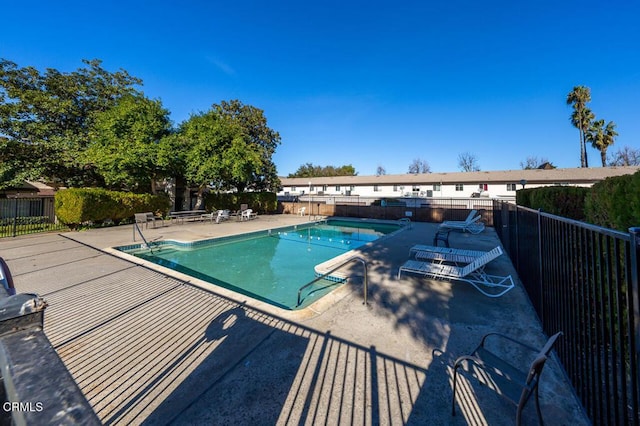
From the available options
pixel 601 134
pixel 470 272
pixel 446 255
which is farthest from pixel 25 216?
pixel 601 134

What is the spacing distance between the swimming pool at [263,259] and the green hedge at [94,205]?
5.78 metres

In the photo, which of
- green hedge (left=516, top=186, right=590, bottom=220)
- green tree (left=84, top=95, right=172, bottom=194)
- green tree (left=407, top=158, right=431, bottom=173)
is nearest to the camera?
green hedge (left=516, top=186, right=590, bottom=220)

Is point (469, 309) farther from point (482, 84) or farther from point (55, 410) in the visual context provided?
point (482, 84)

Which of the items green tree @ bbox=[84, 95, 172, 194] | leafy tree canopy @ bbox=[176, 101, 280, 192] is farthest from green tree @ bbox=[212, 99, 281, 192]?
green tree @ bbox=[84, 95, 172, 194]

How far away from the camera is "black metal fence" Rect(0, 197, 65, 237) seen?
39.9ft

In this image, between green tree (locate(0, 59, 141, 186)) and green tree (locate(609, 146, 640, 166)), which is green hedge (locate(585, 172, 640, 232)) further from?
green tree (locate(609, 146, 640, 166))

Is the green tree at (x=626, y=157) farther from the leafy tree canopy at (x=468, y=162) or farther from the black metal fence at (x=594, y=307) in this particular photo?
the black metal fence at (x=594, y=307)

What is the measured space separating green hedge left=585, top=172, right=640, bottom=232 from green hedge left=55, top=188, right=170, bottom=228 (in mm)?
17613

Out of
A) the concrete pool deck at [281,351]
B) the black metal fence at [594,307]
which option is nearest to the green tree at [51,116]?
the concrete pool deck at [281,351]

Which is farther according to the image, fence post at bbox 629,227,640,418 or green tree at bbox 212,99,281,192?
green tree at bbox 212,99,281,192

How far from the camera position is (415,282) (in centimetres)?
555

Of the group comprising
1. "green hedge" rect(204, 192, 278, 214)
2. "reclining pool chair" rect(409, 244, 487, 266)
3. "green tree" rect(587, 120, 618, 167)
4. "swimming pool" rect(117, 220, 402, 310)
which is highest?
"green tree" rect(587, 120, 618, 167)

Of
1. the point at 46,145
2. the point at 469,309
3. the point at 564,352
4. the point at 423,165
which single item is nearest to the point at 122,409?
Answer: the point at 564,352

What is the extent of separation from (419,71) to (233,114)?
17.9 metres
